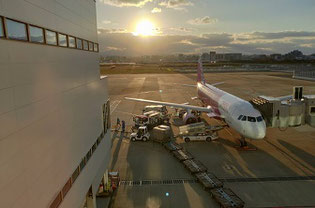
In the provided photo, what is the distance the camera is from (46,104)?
10.3 metres

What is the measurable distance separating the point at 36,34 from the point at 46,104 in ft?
10.3

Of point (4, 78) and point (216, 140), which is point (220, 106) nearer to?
point (216, 140)

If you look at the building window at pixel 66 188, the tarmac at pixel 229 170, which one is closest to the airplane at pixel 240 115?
the tarmac at pixel 229 170

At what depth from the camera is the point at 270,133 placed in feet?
118

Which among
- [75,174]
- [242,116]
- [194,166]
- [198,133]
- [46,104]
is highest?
[46,104]

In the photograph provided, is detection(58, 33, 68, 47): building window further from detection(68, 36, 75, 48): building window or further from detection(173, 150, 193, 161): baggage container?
detection(173, 150, 193, 161): baggage container

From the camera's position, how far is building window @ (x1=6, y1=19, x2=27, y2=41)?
25.9 ft

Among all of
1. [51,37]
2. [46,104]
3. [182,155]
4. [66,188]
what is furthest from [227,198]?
[51,37]

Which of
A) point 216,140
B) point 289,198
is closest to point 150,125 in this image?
point 216,140

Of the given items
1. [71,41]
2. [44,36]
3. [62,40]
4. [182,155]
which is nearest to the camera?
[44,36]

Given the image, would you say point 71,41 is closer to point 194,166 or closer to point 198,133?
point 194,166

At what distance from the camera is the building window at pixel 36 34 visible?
927cm

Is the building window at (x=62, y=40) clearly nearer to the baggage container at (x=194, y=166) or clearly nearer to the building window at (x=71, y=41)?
the building window at (x=71, y=41)

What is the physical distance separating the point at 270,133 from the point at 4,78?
3762cm
